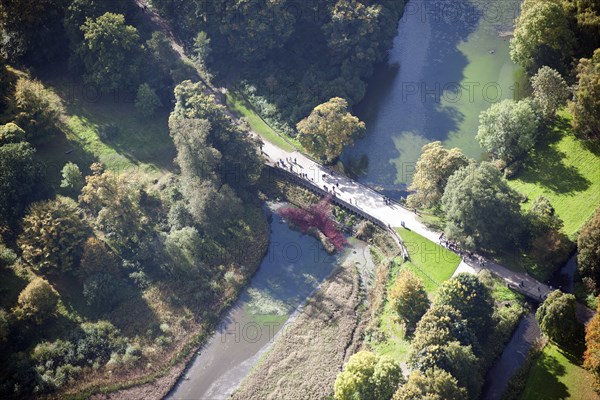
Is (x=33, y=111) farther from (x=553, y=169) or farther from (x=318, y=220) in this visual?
(x=553, y=169)

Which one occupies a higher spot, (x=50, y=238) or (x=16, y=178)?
(x=16, y=178)

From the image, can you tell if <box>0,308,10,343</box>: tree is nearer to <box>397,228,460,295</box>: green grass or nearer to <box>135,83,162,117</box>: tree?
<box>135,83,162,117</box>: tree

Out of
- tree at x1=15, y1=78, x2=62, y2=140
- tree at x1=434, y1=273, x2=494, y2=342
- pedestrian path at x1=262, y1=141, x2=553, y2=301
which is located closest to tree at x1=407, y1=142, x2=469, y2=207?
pedestrian path at x1=262, y1=141, x2=553, y2=301

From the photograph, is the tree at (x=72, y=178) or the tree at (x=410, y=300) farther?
the tree at (x=72, y=178)

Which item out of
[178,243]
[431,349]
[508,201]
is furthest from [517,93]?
[178,243]

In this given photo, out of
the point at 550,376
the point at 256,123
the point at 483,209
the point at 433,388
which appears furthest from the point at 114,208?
the point at 550,376

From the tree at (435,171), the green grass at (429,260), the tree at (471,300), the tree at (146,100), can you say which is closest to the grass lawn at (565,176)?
the tree at (435,171)

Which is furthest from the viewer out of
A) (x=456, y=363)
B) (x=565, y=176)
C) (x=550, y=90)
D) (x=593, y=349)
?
(x=550, y=90)

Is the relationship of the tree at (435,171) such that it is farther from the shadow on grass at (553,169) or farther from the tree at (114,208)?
the tree at (114,208)
